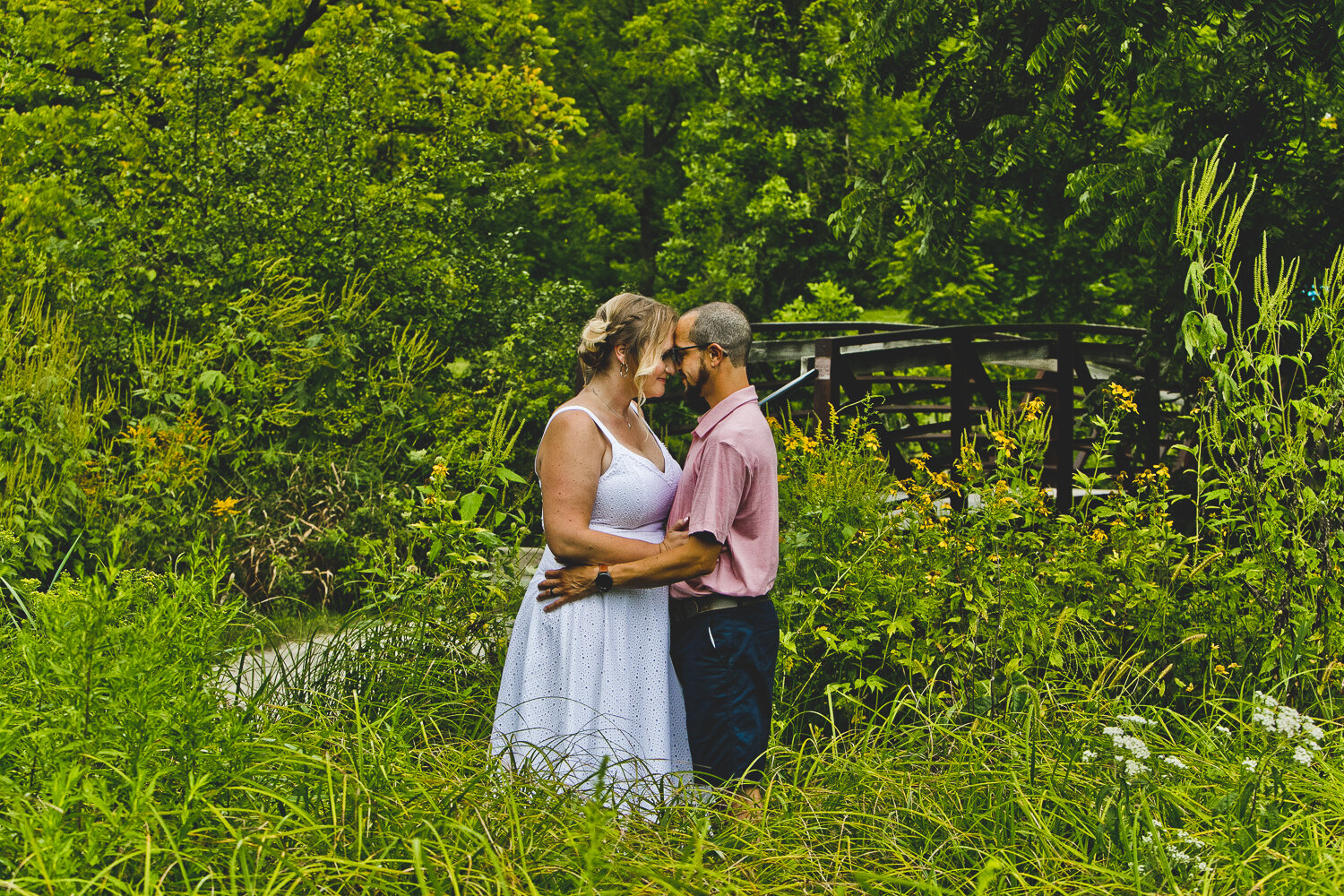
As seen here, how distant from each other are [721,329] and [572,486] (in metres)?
0.61

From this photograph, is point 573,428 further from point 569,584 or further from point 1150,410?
point 1150,410

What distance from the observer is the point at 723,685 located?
3043 mm

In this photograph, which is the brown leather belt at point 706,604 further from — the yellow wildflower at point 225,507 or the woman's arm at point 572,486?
the yellow wildflower at point 225,507

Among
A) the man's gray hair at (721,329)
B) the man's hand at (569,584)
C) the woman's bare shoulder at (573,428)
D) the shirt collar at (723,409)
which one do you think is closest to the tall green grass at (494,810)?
the man's hand at (569,584)

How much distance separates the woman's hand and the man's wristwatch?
0.16 metres

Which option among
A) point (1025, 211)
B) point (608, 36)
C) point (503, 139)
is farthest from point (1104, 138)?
point (608, 36)

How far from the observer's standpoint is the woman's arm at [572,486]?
2822mm

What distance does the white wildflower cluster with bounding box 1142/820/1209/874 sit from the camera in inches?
90.7

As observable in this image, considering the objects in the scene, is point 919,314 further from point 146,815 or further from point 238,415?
point 146,815

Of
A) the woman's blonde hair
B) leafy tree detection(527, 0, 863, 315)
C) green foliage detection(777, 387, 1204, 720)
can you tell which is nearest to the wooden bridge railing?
green foliage detection(777, 387, 1204, 720)

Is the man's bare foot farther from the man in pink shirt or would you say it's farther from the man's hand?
the man's hand

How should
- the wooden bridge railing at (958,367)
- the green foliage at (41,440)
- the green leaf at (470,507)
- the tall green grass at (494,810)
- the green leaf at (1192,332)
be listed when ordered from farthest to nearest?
the wooden bridge railing at (958,367)
the green foliage at (41,440)
the green leaf at (470,507)
the green leaf at (1192,332)
the tall green grass at (494,810)

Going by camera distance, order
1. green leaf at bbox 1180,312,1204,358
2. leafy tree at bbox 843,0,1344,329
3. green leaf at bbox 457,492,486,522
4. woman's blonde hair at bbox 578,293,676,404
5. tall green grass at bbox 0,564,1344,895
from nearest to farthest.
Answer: tall green grass at bbox 0,564,1344,895 < woman's blonde hair at bbox 578,293,676,404 < green leaf at bbox 1180,312,1204,358 < green leaf at bbox 457,492,486,522 < leafy tree at bbox 843,0,1344,329

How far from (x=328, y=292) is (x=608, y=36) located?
1481 centimetres
